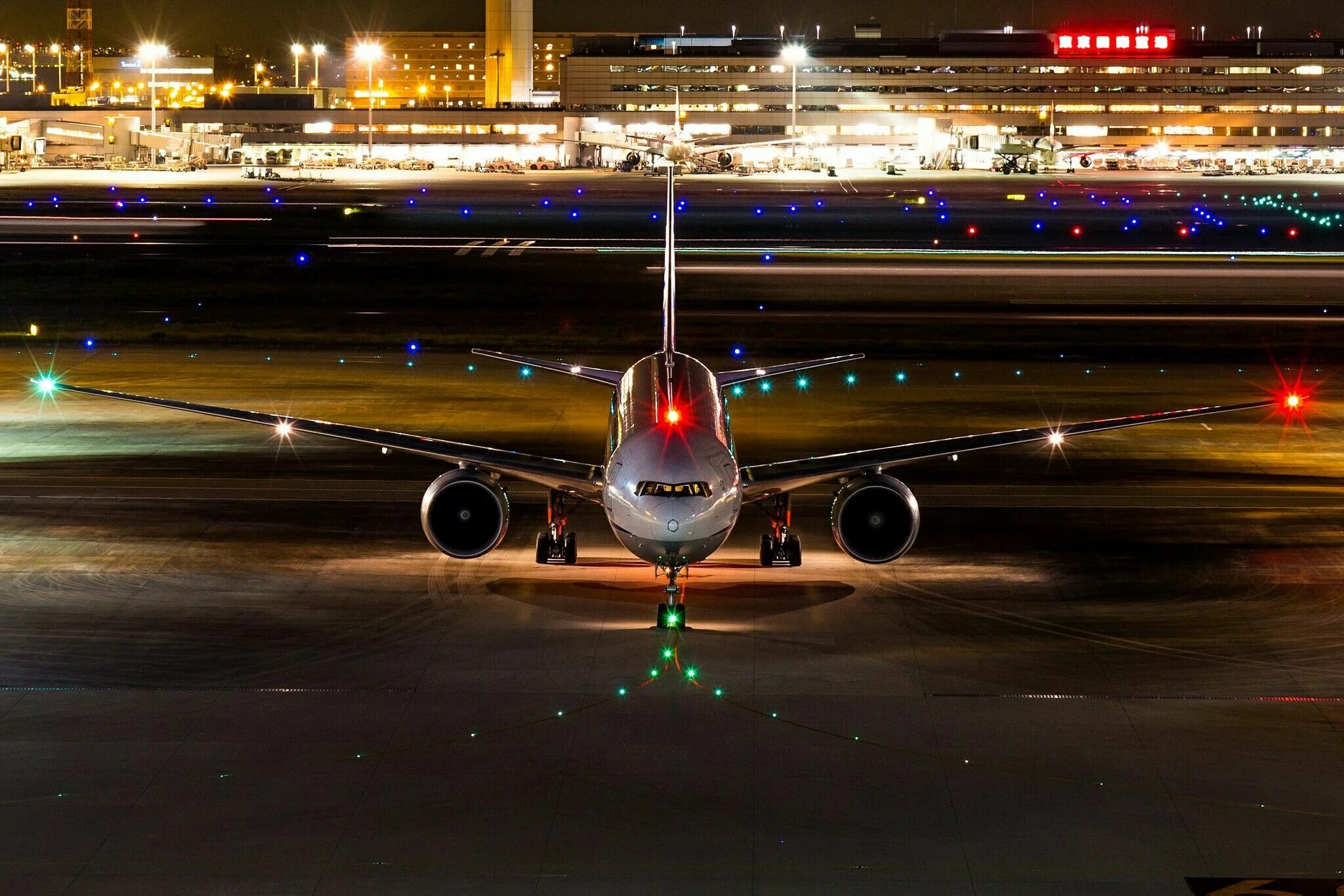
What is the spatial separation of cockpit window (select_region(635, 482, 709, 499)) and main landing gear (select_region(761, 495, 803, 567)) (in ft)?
12.6

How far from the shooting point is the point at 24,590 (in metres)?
25.1

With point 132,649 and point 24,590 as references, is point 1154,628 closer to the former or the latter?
point 132,649

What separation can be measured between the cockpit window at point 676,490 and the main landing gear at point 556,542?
11.6 ft

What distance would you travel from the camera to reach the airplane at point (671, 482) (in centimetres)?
2267

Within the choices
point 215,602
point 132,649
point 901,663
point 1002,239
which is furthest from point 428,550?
point 1002,239

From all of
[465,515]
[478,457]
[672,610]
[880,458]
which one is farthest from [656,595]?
[880,458]

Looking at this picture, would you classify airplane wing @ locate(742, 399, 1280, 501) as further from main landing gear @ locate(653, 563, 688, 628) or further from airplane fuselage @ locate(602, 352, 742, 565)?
main landing gear @ locate(653, 563, 688, 628)

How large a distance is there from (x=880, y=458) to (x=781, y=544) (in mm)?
2139

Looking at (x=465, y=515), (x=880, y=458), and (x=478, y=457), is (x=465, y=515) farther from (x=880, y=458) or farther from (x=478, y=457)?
(x=880, y=458)

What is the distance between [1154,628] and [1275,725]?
13.4 ft

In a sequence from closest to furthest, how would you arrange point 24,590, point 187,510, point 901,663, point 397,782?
point 397,782 < point 901,663 < point 24,590 < point 187,510

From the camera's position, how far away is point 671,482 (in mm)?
22500

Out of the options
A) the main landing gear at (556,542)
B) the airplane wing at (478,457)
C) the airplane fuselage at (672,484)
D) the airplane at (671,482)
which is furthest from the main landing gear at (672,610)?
the main landing gear at (556,542)

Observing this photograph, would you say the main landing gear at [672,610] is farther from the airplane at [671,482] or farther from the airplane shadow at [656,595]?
the airplane shadow at [656,595]
